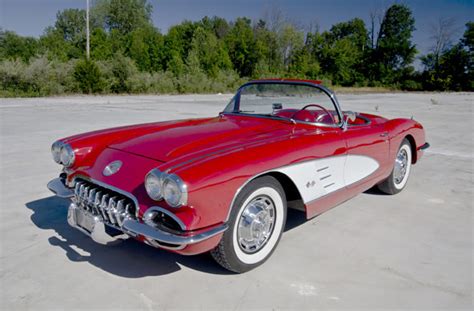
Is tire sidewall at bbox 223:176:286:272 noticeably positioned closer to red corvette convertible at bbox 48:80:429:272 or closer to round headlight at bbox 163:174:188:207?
red corvette convertible at bbox 48:80:429:272

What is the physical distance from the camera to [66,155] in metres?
3.25

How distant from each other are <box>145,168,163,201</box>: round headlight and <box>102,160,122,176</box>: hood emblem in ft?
1.57

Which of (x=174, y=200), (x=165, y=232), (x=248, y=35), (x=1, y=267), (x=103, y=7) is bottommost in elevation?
(x=1, y=267)

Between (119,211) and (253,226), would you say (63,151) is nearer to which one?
(119,211)

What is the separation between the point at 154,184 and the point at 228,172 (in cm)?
47

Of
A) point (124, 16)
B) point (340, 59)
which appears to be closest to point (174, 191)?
point (340, 59)

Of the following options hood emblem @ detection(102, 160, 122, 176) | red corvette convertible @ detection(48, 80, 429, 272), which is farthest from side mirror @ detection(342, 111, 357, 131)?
hood emblem @ detection(102, 160, 122, 176)

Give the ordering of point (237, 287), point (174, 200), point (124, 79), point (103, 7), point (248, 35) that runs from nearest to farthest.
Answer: point (174, 200) < point (237, 287) < point (124, 79) < point (248, 35) < point (103, 7)

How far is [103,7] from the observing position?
59688mm

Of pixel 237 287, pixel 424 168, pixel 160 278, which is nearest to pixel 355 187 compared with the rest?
pixel 237 287

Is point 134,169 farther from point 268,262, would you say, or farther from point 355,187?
point 355,187

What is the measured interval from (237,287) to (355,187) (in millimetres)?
1628

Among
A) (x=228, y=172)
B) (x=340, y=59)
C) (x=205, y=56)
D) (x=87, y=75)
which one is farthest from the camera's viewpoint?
(x=340, y=59)

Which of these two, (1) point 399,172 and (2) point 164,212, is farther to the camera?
(1) point 399,172
